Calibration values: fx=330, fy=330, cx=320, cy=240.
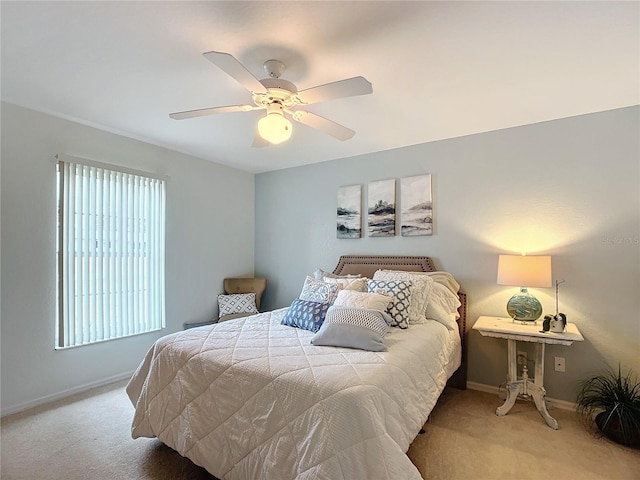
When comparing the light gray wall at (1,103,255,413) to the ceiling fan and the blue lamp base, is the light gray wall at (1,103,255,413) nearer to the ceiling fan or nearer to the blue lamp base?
the ceiling fan

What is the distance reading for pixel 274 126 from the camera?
1.92 meters

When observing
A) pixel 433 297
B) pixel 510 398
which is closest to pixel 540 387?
pixel 510 398

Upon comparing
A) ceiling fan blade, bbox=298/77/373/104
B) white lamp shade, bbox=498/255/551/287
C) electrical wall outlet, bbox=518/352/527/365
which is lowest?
electrical wall outlet, bbox=518/352/527/365

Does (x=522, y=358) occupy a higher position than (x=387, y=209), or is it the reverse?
(x=387, y=209)

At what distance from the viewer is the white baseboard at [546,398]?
9.09ft

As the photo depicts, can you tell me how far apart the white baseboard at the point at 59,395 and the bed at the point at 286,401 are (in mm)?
1215

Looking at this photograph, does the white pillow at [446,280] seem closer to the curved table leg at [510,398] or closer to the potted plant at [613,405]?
the curved table leg at [510,398]

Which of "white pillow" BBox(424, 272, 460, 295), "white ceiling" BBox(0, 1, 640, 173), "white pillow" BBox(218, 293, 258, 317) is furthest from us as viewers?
"white pillow" BBox(218, 293, 258, 317)

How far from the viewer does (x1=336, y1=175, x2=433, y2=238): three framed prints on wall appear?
11.5ft

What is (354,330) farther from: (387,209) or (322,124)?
(387,209)

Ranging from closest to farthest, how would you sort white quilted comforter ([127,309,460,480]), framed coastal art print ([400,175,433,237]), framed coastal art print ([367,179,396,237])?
white quilted comforter ([127,309,460,480])
framed coastal art print ([400,175,433,237])
framed coastal art print ([367,179,396,237])

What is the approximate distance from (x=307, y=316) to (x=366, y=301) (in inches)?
18.6

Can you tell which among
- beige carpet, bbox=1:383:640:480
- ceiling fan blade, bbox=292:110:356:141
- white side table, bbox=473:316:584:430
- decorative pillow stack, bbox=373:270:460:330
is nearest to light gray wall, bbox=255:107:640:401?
decorative pillow stack, bbox=373:270:460:330

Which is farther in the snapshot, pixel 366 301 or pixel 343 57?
pixel 366 301
